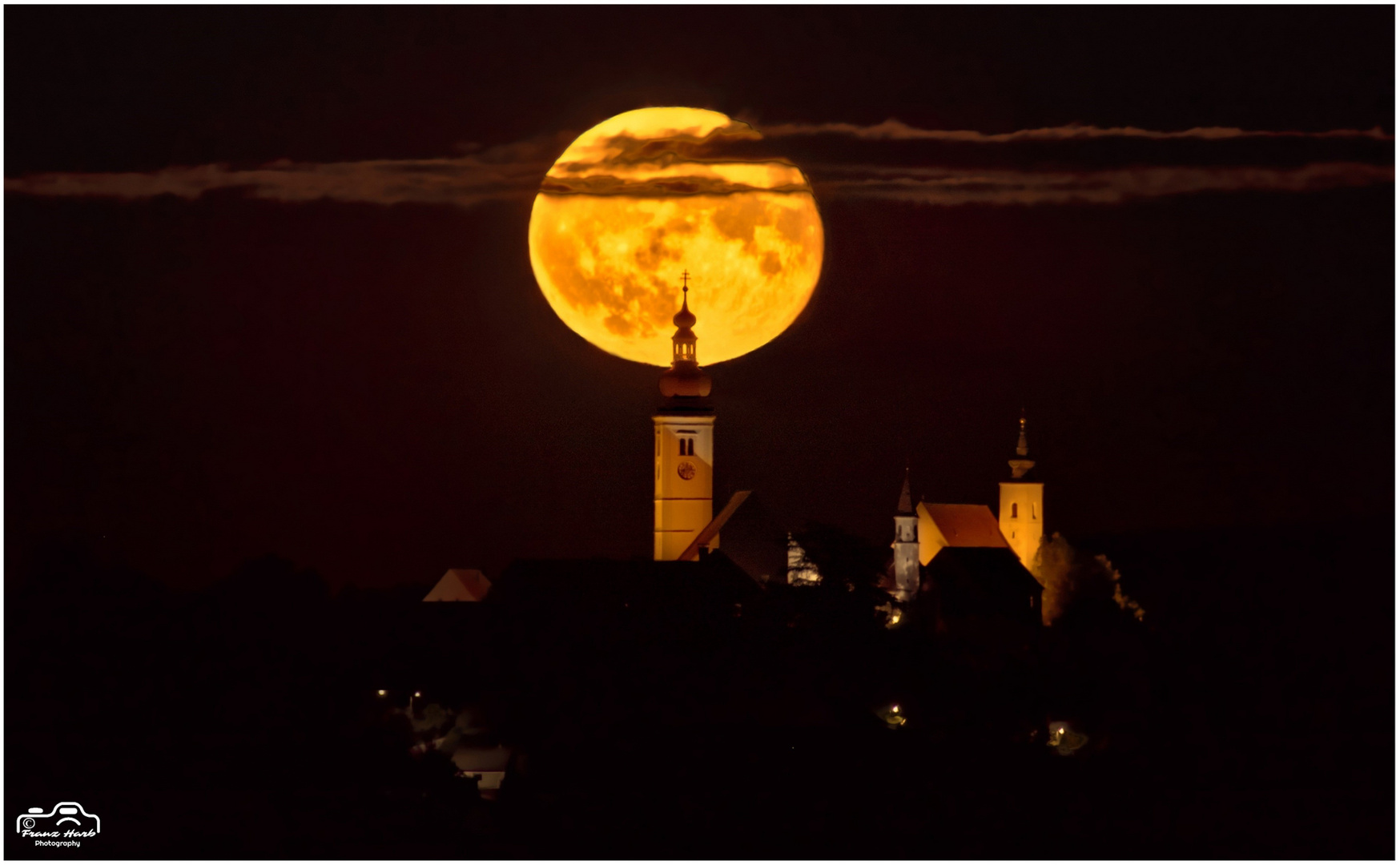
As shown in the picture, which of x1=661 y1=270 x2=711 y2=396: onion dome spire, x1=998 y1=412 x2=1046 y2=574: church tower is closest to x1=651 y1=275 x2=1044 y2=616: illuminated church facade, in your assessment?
x1=661 y1=270 x2=711 y2=396: onion dome spire

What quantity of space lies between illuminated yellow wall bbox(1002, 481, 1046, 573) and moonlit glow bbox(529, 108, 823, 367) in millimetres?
18989

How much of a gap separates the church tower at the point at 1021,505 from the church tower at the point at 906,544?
10.0 m

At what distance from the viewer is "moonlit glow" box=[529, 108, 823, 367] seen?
2426 inches

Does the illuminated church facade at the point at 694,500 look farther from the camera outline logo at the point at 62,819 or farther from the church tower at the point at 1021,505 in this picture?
the camera outline logo at the point at 62,819

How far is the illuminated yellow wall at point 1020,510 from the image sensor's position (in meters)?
85.3

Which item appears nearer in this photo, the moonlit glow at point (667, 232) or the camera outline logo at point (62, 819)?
the camera outline logo at point (62, 819)

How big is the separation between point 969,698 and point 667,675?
20.5 feet

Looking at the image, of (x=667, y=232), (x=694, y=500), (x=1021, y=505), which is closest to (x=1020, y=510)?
(x=1021, y=505)

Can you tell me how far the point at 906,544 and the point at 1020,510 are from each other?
1142cm

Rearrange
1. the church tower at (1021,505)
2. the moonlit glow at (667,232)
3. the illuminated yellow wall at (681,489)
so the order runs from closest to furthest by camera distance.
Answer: the moonlit glow at (667,232), the illuminated yellow wall at (681,489), the church tower at (1021,505)

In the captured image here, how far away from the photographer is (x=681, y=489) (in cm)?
7312

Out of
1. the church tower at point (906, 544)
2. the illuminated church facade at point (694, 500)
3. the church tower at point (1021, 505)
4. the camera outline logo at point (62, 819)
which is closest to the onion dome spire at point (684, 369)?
the illuminated church facade at point (694, 500)

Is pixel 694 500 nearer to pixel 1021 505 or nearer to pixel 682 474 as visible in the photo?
pixel 682 474

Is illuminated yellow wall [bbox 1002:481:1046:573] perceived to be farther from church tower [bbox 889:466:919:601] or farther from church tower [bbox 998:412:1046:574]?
church tower [bbox 889:466:919:601]
